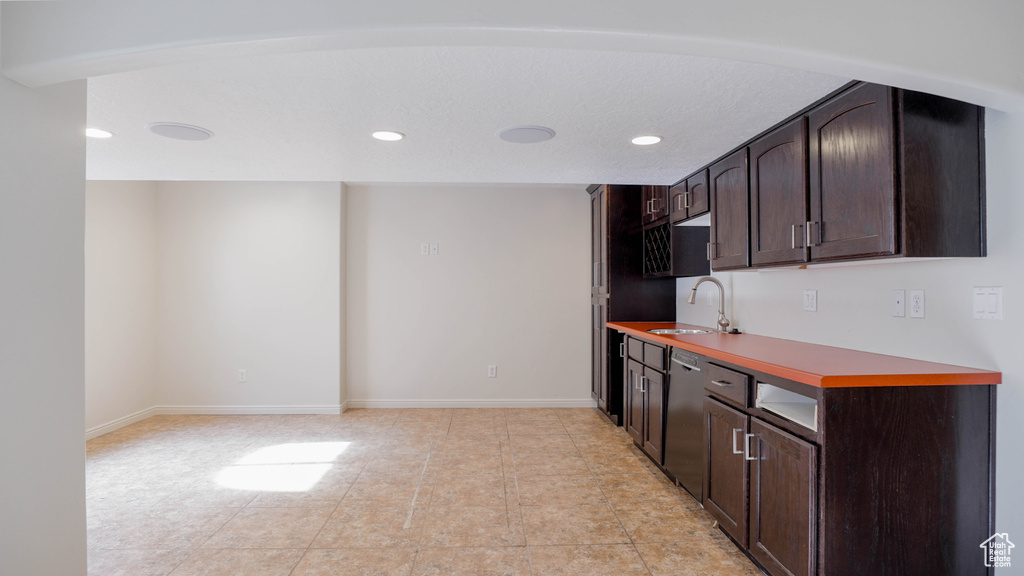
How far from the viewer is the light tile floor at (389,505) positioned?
2129 millimetres

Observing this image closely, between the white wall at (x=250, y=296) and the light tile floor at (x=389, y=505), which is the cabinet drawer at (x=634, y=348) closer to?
the light tile floor at (x=389, y=505)

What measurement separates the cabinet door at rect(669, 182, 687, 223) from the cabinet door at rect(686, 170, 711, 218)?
6 cm

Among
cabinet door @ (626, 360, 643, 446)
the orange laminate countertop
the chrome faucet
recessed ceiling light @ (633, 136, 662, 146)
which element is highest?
recessed ceiling light @ (633, 136, 662, 146)

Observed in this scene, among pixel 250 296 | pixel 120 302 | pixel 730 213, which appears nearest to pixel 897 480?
pixel 730 213

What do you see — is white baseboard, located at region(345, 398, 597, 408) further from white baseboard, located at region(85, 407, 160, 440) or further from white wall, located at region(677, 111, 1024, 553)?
white wall, located at region(677, 111, 1024, 553)

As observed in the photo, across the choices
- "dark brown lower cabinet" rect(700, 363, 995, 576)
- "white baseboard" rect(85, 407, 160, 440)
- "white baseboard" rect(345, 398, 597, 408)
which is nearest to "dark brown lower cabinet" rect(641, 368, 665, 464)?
"dark brown lower cabinet" rect(700, 363, 995, 576)

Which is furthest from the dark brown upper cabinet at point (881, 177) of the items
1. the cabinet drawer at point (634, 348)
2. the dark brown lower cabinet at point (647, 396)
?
the cabinet drawer at point (634, 348)

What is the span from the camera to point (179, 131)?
7.63 feet

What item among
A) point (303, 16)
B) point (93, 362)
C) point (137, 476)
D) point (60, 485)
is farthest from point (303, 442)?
point (303, 16)

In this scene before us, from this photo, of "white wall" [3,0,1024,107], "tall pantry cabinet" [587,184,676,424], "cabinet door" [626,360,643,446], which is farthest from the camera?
"tall pantry cabinet" [587,184,676,424]

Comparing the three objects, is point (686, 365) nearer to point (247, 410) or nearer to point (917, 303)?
point (917, 303)

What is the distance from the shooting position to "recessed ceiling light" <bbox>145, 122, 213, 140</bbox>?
7.40 ft

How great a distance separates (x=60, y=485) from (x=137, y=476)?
2052 millimetres

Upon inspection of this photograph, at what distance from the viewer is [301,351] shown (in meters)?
4.66
